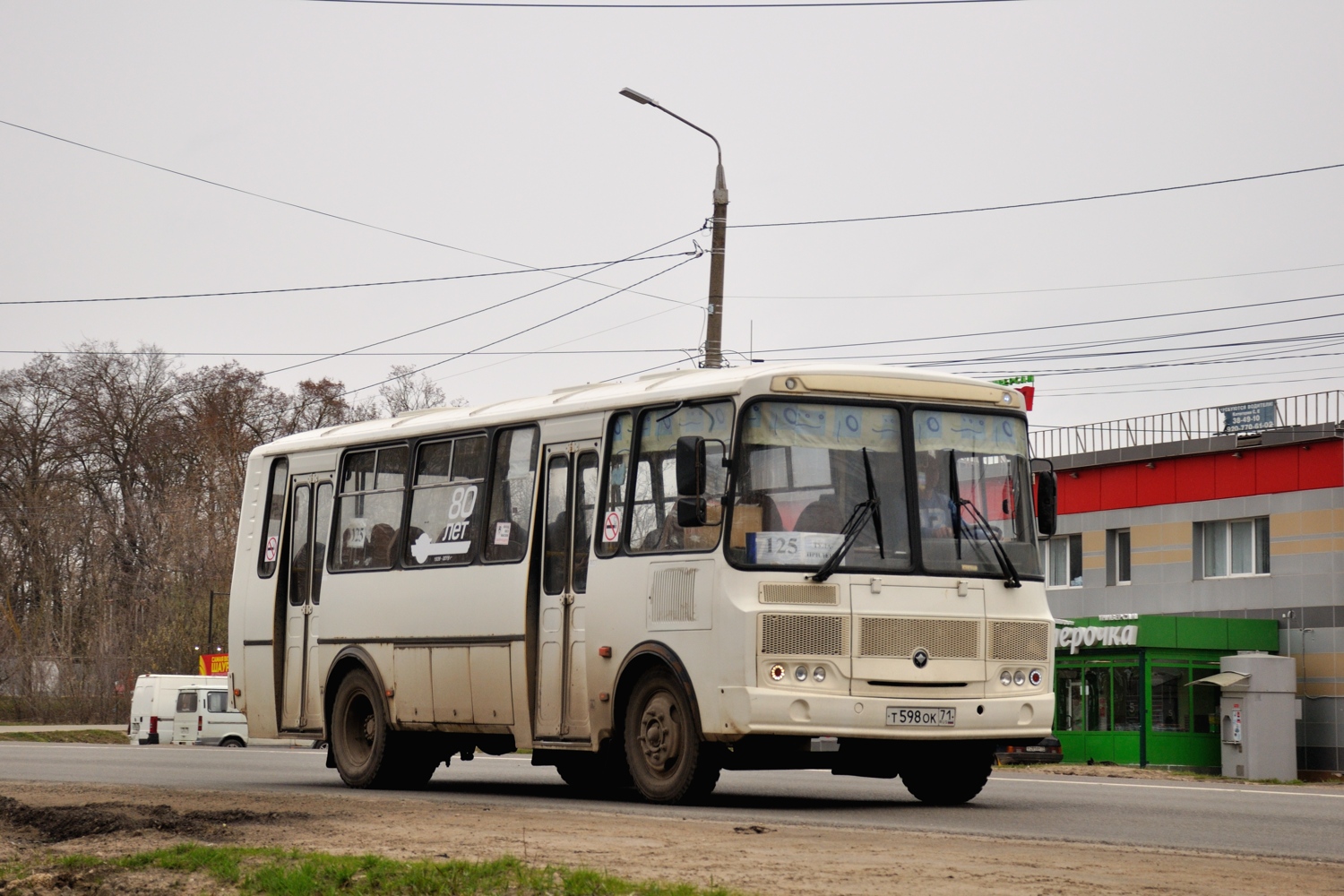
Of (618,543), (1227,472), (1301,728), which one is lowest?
(1301,728)

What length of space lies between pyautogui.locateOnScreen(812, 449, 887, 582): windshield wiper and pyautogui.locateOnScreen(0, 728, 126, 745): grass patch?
33.6m

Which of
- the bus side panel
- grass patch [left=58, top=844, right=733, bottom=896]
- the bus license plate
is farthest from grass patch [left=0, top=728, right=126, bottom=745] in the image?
grass patch [left=58, top=844, right=733, bottom=896]

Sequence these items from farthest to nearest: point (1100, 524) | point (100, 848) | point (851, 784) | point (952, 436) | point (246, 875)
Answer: point (1100, 524)
point (851, 784)
point (952, 436)
point (100, 848)
point (246, 875)

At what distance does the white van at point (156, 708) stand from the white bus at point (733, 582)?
92.4 feet

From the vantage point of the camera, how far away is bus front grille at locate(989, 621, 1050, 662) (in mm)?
13906

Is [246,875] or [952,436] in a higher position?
[952,436]

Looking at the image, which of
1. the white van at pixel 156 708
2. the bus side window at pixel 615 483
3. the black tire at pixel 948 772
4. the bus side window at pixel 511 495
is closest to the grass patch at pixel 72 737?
the white van at pixel 156 708

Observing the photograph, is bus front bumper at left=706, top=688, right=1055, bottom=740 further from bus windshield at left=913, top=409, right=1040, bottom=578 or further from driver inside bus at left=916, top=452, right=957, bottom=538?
driver inside bus at left=916, top=452, right=957, bottom=538

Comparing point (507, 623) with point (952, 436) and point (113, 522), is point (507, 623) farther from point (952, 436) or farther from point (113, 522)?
point (113, 522)

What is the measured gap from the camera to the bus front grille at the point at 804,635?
1316 centimetres

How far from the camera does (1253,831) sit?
496 inches

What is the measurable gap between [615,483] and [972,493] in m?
2.77

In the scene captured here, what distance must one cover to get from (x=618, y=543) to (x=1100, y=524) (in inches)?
1219

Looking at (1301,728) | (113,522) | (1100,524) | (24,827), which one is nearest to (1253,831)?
(24,827)
